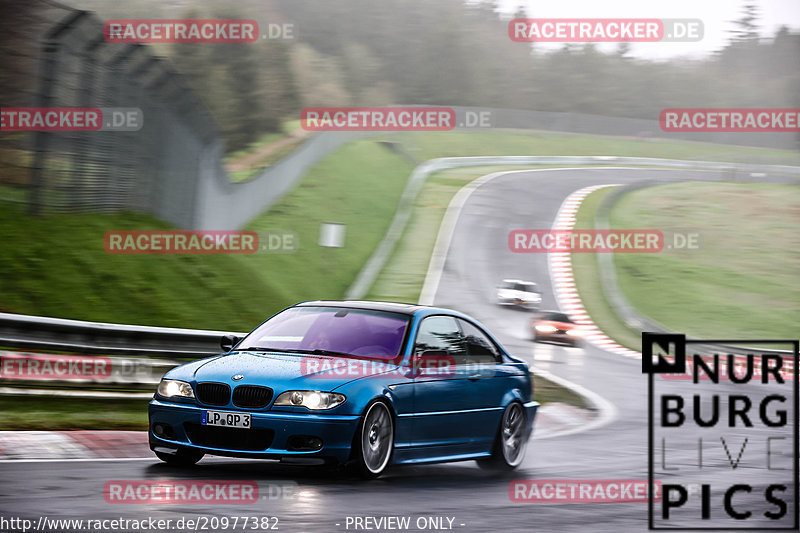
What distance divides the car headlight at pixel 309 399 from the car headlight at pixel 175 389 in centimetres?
72

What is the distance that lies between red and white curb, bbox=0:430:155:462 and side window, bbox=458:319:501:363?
279 cm

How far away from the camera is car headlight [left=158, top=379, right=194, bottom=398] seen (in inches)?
337

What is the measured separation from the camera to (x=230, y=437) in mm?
8312

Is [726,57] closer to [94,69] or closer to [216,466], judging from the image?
[94,69]

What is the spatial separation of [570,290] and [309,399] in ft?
92.0

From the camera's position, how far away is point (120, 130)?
19266 millimetres

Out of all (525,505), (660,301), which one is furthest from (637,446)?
(660,301)

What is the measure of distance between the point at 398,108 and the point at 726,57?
5932 centimetres

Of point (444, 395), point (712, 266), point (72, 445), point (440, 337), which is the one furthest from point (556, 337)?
point (72, 445)

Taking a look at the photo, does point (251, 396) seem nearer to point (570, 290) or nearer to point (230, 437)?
point (230, 437)

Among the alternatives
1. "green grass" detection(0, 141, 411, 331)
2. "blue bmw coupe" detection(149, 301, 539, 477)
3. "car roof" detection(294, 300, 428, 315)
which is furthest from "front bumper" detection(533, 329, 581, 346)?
"car roof" detection(294, 300, 428, 315)

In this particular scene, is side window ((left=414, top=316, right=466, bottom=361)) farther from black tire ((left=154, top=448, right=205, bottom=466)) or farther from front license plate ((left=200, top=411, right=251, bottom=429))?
black tire ((left=154, top=448, right=205, bottom=466))

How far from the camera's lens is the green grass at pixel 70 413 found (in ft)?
36.7

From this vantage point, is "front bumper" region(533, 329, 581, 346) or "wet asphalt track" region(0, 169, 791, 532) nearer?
"wet asphalt track" region(0, 169, 791, 532)
